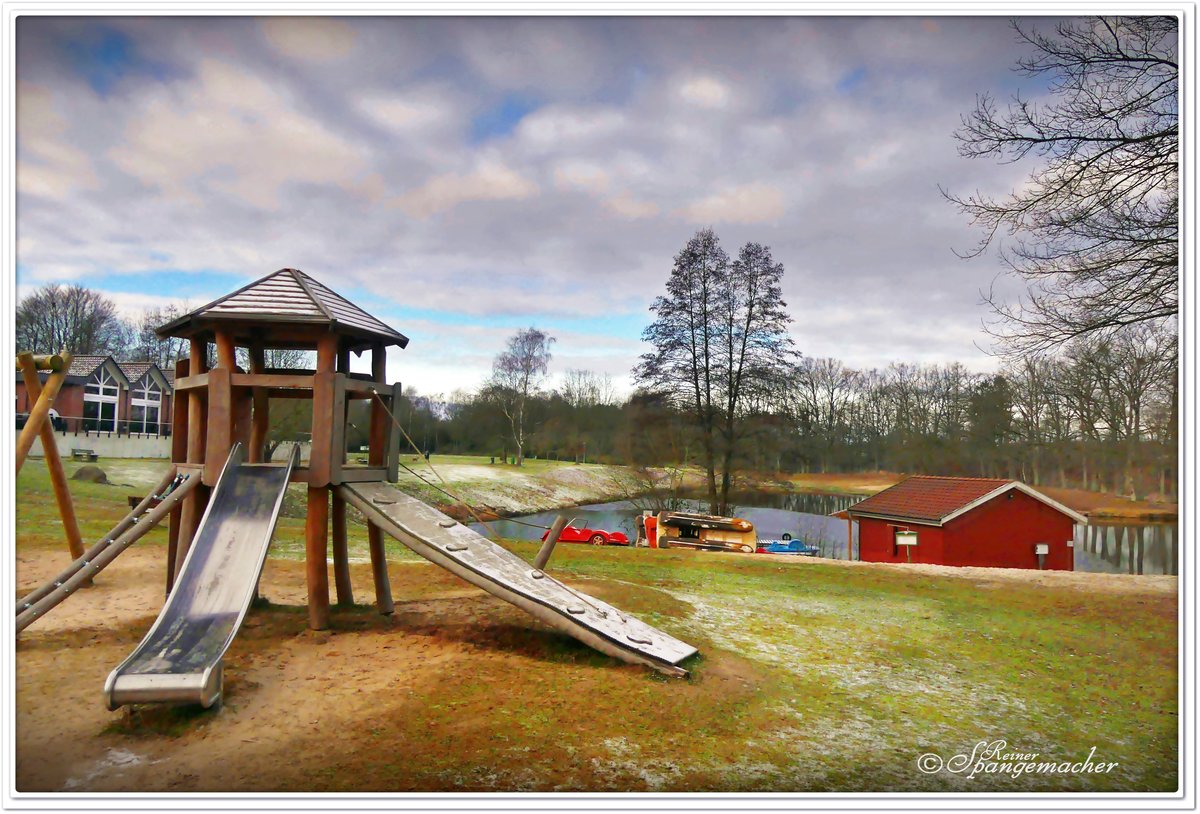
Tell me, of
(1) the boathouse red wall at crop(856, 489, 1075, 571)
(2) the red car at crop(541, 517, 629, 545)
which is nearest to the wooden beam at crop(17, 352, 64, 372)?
(2) the red car at crop(541, 517, 629, 545)

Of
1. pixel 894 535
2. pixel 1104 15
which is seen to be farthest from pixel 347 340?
pixel 894 535

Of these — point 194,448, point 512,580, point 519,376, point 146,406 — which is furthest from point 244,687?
point 519,376

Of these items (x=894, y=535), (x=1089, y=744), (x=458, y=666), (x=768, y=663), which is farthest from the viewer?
(x=894, y=535)

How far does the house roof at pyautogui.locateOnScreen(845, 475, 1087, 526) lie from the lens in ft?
29.2

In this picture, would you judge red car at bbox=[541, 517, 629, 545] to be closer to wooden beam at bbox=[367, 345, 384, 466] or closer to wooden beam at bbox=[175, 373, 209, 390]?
wooden beam at bbox=[367, 345, 384, 466]

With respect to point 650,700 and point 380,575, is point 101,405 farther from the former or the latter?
point 650,700

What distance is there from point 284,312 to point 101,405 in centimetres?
942

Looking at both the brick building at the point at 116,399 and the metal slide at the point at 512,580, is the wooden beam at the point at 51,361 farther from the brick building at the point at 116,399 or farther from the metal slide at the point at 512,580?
the brick building at the point at 116,399

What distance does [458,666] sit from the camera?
425 centimetres

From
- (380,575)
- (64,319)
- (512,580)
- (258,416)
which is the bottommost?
(380,575)

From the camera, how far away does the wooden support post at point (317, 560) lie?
5066 mm

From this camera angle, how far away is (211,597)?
12.8ft
